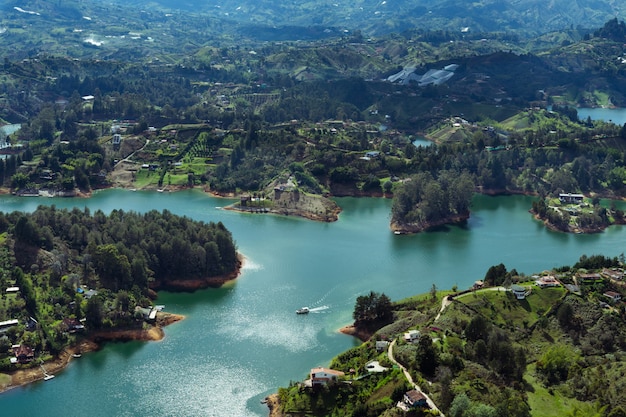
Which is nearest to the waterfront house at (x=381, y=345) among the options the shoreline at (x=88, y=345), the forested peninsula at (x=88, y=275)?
the shoreline at (x=88, y=345)

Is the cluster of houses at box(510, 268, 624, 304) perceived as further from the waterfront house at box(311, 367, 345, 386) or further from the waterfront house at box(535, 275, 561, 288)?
the waterfront house at box(311, 367, 345, 386)

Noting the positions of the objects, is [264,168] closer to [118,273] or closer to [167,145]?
[167,145]

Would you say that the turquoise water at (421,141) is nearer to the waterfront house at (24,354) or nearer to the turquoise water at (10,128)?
the turquoise water at (10,128)

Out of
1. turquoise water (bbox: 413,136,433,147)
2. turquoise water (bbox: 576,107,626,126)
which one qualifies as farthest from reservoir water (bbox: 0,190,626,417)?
turquoise water (bbox: 576,107,626,126)

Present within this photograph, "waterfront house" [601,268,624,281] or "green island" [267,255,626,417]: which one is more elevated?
"waterfront house" [601,268,624,281]

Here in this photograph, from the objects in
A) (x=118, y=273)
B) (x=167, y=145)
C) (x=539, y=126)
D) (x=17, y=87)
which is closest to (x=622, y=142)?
(x=539, y=126)

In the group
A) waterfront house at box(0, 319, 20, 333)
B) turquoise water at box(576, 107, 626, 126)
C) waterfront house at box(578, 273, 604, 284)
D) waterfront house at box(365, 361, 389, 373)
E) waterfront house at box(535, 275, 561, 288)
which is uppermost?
turquoise water at box(576, 107, 626, 126)

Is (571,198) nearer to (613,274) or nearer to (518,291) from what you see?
(613,274)
